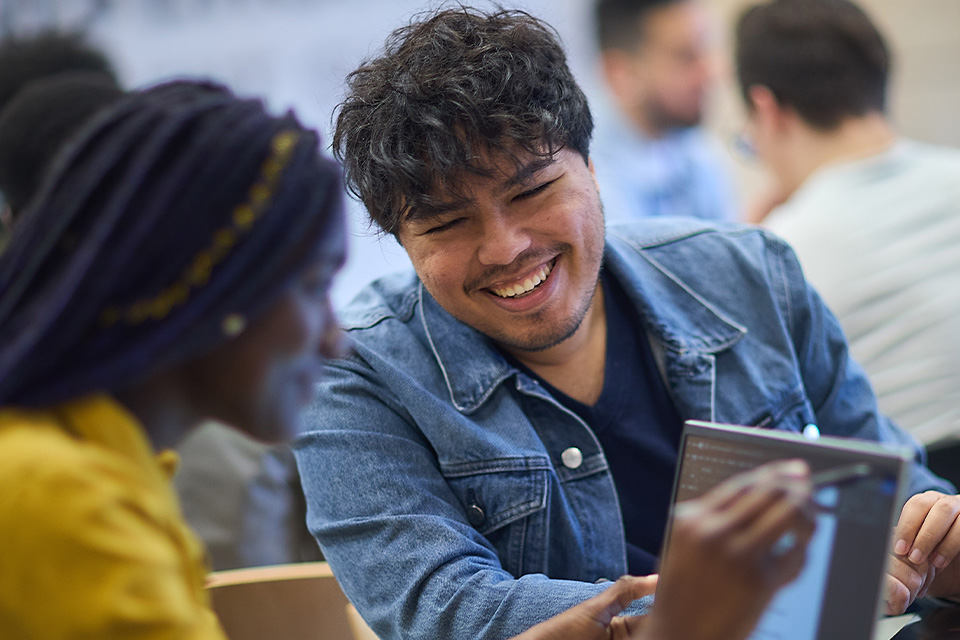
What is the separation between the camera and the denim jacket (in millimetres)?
1145

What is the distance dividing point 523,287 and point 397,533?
0.36m

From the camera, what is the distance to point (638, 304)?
141 centimetres

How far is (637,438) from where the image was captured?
1.34 meters

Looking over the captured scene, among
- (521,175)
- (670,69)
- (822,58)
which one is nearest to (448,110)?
(521,175)

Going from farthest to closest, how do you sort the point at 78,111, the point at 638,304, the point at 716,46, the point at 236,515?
1. the point at 716,46
2. the point at 236,515
3. the point at 78,111
4. the point at 638,304

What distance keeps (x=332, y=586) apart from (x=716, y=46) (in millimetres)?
3039

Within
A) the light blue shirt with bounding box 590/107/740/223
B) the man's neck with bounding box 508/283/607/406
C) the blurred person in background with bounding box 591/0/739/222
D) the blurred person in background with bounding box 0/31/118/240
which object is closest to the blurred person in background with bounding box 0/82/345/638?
the man's neck with bounding box 508/283/607/406

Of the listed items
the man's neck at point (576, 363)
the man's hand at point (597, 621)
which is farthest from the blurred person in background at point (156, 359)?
the man's neck at point (576, 363)

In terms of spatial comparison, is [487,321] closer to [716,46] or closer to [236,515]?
[236,515]

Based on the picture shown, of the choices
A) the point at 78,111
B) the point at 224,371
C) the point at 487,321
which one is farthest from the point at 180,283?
the point at 78,111

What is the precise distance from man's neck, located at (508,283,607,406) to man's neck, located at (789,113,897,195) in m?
1.08

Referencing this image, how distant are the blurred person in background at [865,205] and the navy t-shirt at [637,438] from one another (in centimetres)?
71

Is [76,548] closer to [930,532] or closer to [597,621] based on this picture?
[597,621]

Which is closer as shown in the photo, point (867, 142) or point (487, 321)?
point (487, 321)
